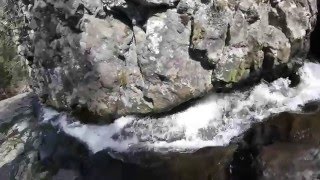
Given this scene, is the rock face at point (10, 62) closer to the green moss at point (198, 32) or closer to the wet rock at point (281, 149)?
the green moss at point (198, 32)

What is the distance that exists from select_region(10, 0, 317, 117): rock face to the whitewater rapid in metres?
0.18

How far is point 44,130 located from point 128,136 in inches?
49.8

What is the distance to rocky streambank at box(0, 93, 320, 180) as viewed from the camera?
4066mm

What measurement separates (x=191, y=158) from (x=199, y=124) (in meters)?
0.60

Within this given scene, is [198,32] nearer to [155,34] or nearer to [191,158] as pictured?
[155,34]

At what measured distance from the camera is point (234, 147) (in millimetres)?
4438

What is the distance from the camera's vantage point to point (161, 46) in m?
4.80

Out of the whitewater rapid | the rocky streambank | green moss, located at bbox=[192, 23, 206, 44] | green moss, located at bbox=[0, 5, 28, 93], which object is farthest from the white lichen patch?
green moss, located at bbox=[0, 5, 28, 93]

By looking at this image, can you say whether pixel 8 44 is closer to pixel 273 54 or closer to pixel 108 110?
pixel 108 110

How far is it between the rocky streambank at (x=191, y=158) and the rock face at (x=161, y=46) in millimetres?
600

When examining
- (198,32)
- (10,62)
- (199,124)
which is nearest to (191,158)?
(199,124)

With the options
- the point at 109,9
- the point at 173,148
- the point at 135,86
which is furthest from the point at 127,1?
the point at 173,148

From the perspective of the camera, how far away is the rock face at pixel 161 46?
4.80 m

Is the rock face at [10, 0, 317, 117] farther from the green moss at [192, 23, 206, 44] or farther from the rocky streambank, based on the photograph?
the rocky streambank
